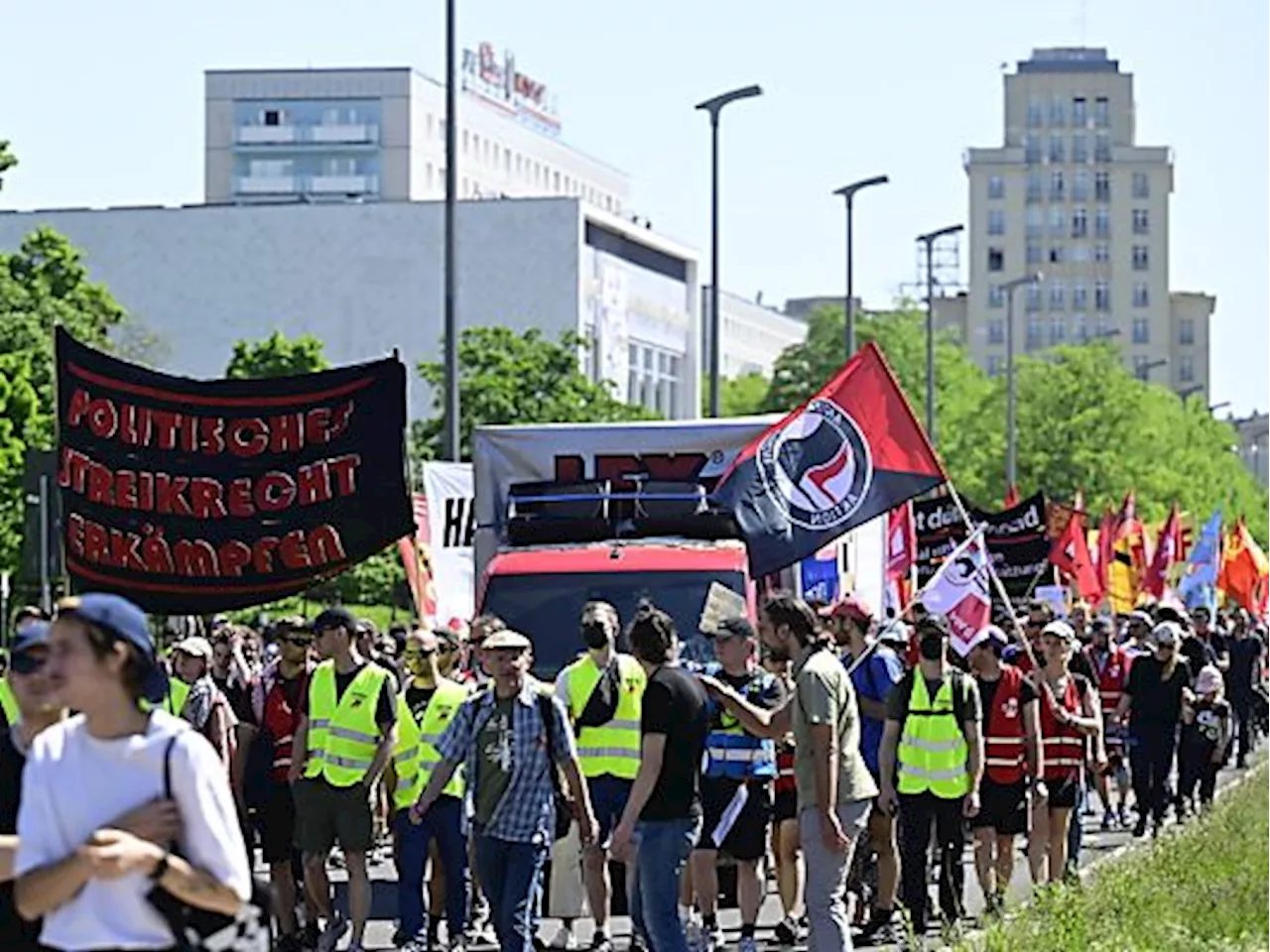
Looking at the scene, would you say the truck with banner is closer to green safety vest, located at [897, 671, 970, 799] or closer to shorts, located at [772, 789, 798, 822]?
shorts, located at [772, 789, 798, 822]

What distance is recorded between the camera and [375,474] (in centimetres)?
1731

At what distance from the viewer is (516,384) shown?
76125 millimetres

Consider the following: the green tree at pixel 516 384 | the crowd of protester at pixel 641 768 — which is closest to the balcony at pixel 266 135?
the green tree at pixel 516 384

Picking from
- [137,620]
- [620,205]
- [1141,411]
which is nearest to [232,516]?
[137,620]

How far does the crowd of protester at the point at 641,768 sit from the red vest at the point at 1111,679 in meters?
4.26

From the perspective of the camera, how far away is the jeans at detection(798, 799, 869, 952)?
47.8ft

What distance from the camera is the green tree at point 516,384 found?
247 feet

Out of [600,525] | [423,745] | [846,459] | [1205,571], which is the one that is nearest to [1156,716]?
[600,525]

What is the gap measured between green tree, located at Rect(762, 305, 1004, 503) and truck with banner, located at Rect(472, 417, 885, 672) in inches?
2659

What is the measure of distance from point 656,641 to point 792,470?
574 cm

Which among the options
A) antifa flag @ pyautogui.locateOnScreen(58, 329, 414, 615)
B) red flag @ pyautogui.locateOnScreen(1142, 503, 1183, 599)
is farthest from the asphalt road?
red flag @ pyautogui.locateOnScreen(1142, 503, 1183, 599)

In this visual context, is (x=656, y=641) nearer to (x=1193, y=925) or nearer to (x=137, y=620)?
(x=1193, y=925)

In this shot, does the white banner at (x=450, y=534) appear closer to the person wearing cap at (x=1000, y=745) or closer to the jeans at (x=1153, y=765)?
the jeans at (x=1153, y=765)

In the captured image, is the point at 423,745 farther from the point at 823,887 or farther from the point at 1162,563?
the point at 1162,563
